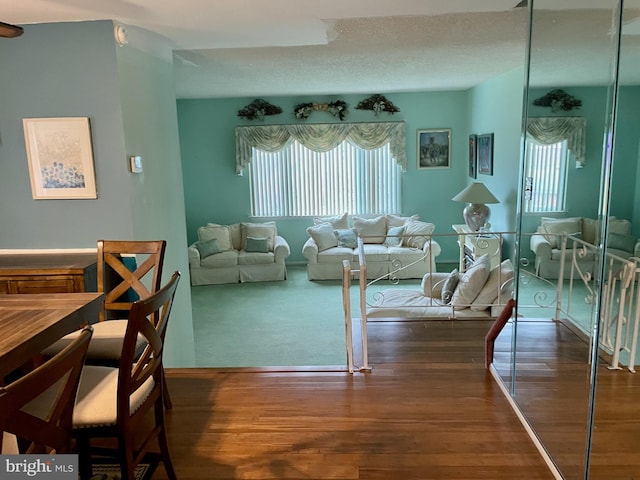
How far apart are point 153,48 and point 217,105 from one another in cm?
439

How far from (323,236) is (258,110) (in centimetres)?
236

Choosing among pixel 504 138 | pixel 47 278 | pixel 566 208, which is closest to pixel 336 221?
pixel 504 138

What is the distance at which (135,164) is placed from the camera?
3061mm

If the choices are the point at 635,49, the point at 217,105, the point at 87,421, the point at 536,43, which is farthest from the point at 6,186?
the point at 217,105

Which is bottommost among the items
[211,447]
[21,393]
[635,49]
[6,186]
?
[211,447]

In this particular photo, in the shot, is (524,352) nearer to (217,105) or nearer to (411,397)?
(411,397)

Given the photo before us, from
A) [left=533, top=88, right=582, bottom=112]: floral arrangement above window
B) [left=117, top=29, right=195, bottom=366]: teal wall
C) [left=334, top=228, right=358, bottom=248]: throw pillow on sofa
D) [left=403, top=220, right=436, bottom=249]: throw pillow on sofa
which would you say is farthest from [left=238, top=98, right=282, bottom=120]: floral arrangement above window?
[left=533, top=88, right=582, bottom=112]: floral arrangement above window

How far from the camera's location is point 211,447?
7.07 ft

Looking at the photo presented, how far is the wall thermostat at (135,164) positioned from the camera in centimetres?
304

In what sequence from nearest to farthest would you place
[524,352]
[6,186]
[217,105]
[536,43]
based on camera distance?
1. [536,43]
2. [524,352]
3. [6,186]
4. [217,105]

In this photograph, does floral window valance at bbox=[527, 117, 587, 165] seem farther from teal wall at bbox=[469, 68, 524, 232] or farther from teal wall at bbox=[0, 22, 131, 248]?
teal wall at bbox=[469, 68, 524, 232]

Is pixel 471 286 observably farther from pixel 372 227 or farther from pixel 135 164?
pixel 372 227

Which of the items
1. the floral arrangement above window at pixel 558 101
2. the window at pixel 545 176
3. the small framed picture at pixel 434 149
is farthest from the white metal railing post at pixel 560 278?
the small framed picture at pixel 434 149

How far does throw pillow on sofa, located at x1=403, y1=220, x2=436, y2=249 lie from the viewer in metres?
6.85
